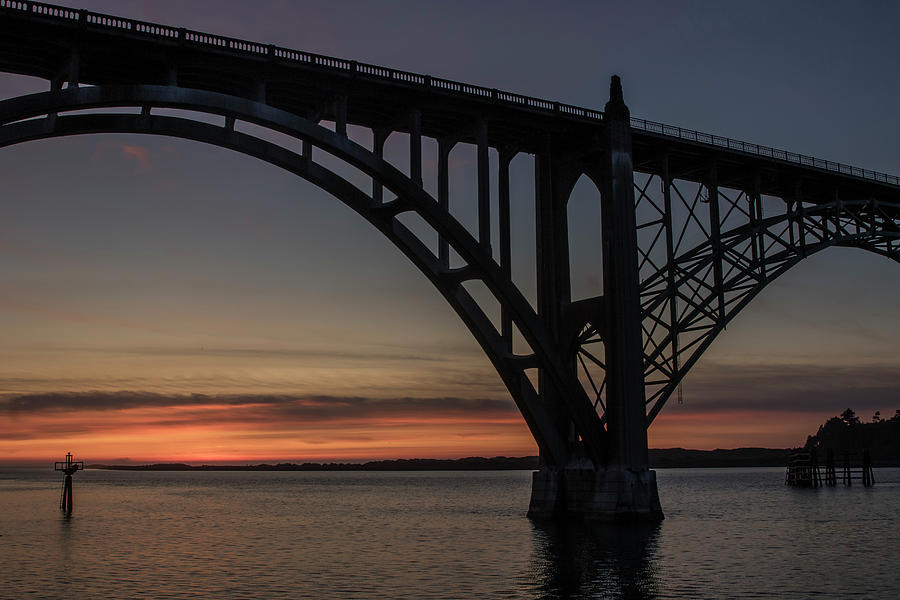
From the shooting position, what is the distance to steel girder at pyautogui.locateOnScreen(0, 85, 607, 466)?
97.0ft

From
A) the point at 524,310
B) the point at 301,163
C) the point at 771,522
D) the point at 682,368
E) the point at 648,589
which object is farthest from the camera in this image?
the point at 771,522

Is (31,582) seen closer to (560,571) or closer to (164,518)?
(560,571)

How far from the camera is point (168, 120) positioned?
31.4m

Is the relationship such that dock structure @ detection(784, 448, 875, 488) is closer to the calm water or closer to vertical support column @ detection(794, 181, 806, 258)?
the calm water

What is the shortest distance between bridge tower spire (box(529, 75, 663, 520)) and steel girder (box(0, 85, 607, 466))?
705 millimetres

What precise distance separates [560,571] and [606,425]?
36.1 feet

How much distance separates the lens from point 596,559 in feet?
106

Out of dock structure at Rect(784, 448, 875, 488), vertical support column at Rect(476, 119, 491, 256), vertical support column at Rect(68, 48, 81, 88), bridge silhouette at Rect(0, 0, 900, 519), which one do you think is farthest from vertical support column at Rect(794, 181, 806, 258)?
dock structure at Rect(784, 448, 875, 488)

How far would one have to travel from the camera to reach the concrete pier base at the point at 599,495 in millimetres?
39103

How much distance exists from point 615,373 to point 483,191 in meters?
9.11

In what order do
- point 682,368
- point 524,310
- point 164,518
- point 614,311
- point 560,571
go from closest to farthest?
point 560,571 → point 524,310 → point 614,311 → point 682,368 → point 164,518

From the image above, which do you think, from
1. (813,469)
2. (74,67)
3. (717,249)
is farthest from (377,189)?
(813,469)

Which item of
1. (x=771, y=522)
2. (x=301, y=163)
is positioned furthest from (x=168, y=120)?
(x=771, y=522)

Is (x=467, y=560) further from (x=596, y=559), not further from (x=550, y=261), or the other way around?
(x=550, y=261)
